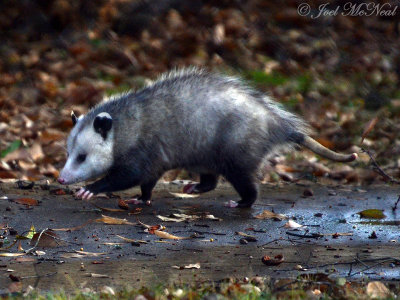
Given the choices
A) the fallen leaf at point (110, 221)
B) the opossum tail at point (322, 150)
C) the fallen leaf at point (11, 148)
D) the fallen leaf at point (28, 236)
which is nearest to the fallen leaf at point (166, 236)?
the fallen leaf at point (110, 221)

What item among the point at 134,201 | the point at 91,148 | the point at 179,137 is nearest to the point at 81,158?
the point at 91,148

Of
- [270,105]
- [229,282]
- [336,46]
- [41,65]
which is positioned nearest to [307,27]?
[336,46]

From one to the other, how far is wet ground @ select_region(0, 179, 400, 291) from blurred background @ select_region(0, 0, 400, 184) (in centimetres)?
97

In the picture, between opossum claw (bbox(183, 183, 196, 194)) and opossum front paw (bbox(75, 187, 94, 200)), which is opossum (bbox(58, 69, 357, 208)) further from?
opossum claw (bbox(183, 183, 196, 194))

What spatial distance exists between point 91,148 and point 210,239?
45.7 inches

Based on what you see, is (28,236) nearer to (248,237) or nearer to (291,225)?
(248,237)

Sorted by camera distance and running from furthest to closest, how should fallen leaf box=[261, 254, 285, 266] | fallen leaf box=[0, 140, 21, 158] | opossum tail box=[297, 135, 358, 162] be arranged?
fallen leaf box=[0, 140, 21, 158] < opossum tail box=[297, 135, 358, 162] < fallen leaf box=[261, 254, 285, 266]

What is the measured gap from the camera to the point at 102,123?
4344mm

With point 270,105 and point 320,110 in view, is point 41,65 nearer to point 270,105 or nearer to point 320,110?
point 320,110

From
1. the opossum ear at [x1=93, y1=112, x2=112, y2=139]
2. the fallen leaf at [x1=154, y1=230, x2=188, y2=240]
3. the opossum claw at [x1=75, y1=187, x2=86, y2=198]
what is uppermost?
the opossum ear at [x1=93, y1=112, x2=112, y2=139]

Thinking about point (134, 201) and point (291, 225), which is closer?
point (291, 225)

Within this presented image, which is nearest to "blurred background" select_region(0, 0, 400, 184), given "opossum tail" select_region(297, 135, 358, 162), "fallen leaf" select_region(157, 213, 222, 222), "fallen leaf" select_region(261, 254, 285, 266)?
"opossum tail" select_region(297, 135, 358, 162)

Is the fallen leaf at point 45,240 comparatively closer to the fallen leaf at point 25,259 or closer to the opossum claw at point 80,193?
the fallen leaf at point 25,259

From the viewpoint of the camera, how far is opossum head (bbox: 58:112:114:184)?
14.3 ft
